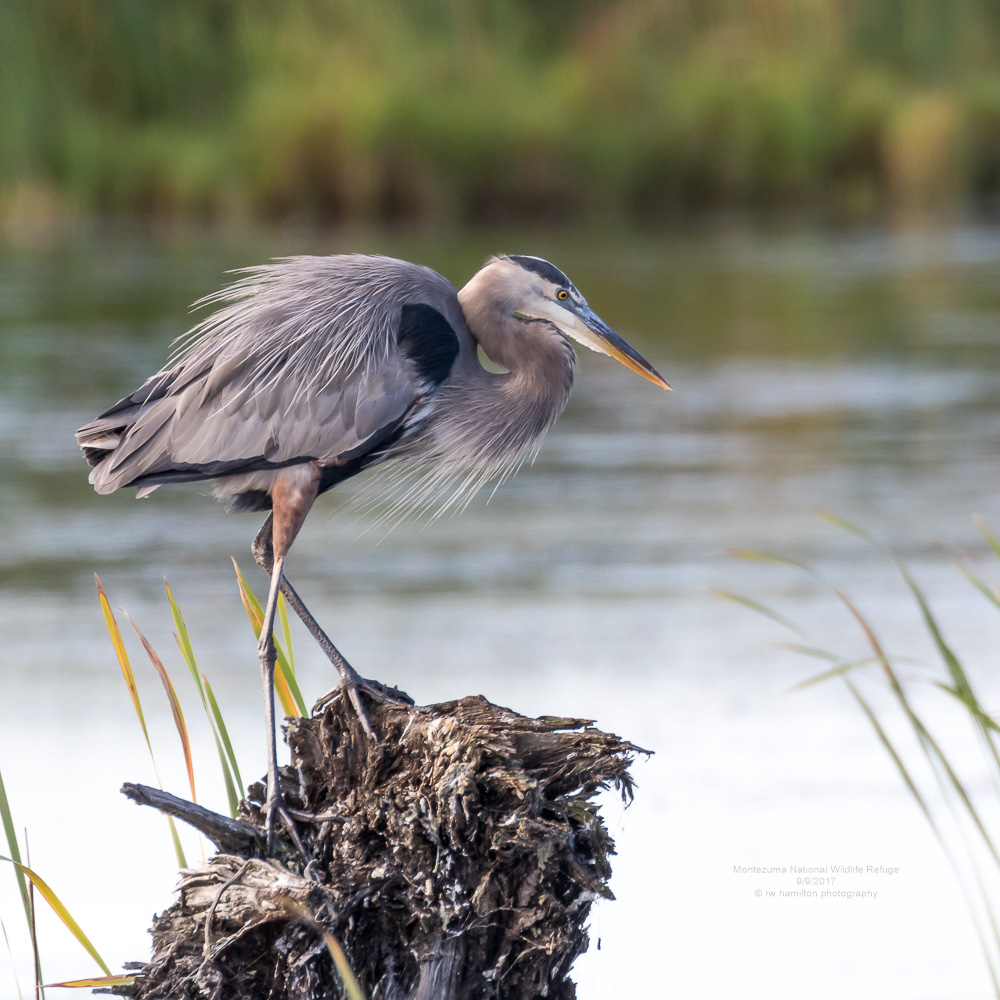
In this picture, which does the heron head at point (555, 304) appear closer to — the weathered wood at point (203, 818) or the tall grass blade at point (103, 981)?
the weathered wood at point (203, 818)

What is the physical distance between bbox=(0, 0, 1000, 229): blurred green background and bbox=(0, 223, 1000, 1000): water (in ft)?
25.2

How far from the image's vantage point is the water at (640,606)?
4.70 m

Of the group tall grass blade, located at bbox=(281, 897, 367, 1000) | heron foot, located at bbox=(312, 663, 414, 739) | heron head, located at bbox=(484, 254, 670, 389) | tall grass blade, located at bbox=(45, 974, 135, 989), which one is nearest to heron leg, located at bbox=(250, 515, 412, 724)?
heron foot, located at bbox=(312, 663, 414, 739)

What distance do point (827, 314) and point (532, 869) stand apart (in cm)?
1273

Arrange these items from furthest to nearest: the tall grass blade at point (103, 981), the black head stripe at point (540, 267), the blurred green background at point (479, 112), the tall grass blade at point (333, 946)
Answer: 1. the blurred green background at point (479, 112)
2. the black head stripe at point (540, 267)
3. the tall grass blade at point (103, 981)
4. the tall grass blade at point (333, 946)

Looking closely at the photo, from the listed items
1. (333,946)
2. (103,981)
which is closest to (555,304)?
(103,981)

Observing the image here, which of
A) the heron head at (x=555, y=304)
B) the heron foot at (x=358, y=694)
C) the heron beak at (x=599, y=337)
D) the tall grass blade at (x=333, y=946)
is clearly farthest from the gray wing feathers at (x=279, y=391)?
the tall grass blade at (x=333, y=946)

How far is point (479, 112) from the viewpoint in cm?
2178

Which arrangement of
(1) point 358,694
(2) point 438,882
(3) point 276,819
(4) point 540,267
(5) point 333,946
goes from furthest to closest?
1. (4) point 540,267
2. (1) point 358,694
3. (3) point 276,819
4. (2) point 438,882
5. (5) point 333,946

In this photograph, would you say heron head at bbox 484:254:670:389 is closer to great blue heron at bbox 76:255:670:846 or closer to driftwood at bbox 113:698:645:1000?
great blue heron at bbox 76:255:670:846

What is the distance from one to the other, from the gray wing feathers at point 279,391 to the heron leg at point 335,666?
0.20 m

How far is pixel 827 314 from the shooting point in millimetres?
15406

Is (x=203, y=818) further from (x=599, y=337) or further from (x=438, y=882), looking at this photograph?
(x=599, y=337)

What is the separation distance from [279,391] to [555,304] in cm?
75
